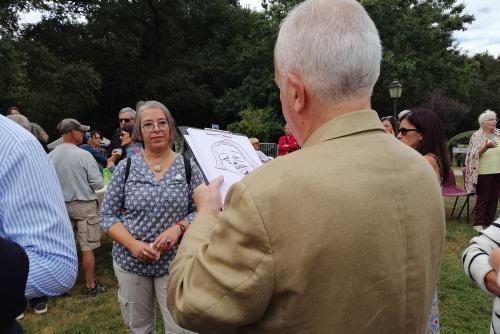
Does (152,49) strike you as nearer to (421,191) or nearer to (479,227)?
(479,227)

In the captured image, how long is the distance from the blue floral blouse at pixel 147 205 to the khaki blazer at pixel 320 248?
1.64m

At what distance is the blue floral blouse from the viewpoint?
9.02ft

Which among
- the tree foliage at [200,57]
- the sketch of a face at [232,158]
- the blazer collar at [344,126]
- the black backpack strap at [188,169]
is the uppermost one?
the tree foliage at [200,57]

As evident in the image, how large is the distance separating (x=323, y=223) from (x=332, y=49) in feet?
1.49

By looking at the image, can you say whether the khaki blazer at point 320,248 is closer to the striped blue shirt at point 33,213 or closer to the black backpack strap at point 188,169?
the striped blue shirt at point 33,213

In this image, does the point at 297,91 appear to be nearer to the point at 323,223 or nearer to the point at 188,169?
the point at 323,223

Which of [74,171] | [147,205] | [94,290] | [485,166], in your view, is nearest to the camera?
[147,205]

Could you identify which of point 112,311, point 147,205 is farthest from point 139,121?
point 112,311

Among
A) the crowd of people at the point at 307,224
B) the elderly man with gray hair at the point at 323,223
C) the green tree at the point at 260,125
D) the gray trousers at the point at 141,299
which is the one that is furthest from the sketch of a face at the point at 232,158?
the green tree at the point at 260,125

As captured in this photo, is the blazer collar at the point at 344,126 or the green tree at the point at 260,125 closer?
the blazer collar at the point at 344,126

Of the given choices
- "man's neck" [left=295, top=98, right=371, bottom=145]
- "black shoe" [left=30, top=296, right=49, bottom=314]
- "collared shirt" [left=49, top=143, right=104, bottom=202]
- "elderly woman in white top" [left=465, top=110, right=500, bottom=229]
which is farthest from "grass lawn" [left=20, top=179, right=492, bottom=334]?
"man's neck" [left=295, top=98, right=371, bottom=145]

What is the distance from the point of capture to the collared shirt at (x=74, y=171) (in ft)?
15.5

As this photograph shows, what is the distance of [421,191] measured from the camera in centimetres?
116

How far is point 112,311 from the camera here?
4.41 m
